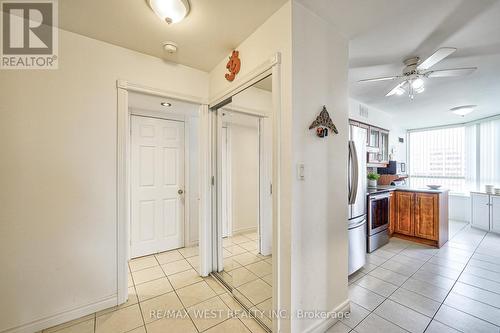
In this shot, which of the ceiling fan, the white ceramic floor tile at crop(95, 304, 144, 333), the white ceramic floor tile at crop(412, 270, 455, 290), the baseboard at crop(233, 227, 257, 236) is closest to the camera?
the white ceramic floor tile at crop(95, 304, 144, 333)

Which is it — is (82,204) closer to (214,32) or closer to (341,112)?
(214,32)

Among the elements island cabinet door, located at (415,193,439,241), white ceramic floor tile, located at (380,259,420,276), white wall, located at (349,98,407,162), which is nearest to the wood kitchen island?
island cabinet door, located at (415,193,439,241)

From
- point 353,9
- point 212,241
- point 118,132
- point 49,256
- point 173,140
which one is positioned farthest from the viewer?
point 173,140

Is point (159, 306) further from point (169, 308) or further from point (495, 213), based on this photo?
point (495, 213)

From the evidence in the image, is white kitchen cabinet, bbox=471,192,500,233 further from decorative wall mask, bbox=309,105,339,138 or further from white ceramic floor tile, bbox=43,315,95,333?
white ceramic floor tile, bbox=43,315,95,333

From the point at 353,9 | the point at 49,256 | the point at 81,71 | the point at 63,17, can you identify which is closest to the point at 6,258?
the point at 49,256

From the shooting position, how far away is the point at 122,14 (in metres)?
1.59

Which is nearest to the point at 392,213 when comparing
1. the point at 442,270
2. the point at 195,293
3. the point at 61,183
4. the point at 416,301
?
the point at 442,270

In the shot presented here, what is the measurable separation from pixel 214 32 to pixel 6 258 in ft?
8.10

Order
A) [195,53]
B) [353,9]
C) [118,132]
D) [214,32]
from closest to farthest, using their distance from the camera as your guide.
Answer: [353,9], [214,32], [118,132], [195,53]

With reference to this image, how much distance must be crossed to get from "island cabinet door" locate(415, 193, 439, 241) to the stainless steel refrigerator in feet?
5.85

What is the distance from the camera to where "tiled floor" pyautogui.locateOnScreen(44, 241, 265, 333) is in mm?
1684

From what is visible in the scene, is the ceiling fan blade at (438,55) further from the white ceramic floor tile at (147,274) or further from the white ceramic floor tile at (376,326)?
the white ceramic floor tile at (147,274)

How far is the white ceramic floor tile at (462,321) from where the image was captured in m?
1.65
